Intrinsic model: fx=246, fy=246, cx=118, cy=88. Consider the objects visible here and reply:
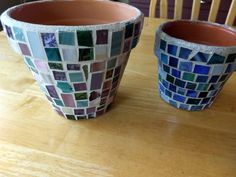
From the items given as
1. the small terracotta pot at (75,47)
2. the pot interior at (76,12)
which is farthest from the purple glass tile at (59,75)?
the pot interior at (76,12)

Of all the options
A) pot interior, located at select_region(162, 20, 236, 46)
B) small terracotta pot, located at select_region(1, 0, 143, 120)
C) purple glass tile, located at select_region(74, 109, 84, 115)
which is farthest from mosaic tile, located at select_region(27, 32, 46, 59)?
pot interior, located at select_region(162, 20, 236, 46)

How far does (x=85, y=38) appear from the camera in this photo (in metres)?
0.26

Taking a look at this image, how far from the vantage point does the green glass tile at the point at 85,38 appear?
253mm

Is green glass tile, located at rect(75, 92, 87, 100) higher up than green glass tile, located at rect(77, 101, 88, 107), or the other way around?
green glass tile, located at rect(75, 92, 87, 100)

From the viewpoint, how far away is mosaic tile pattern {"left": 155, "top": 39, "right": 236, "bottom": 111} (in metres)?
0.32

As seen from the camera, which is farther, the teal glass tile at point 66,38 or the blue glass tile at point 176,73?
the blue glass tile at point 176,73

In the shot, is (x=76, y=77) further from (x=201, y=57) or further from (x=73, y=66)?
(x=201, y=57)

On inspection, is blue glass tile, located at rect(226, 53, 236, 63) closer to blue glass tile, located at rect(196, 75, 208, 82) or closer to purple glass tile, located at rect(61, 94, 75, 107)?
blue glass tile, located at rect(196, 75, 208, 82)

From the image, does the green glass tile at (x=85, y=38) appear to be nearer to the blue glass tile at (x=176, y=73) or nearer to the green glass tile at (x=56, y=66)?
the green glass tile at (x=56, y=66)

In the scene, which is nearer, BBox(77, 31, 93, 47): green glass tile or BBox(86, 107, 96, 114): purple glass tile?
BBox(77, 31, 93, 47): green glass tile

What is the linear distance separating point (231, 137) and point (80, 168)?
0.22m

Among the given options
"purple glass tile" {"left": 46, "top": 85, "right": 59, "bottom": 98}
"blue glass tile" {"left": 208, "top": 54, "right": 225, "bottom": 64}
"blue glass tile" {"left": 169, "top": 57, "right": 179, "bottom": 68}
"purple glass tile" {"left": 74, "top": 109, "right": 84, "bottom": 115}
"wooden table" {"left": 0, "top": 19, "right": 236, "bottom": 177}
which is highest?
"blue glass tile" {"left": 208, "top": 54, "right": 225, "bottom": 64}

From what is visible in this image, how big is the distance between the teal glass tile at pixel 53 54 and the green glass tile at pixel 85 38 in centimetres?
3

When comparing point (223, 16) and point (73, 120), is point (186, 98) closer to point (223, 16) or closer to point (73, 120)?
point (73, 120)
